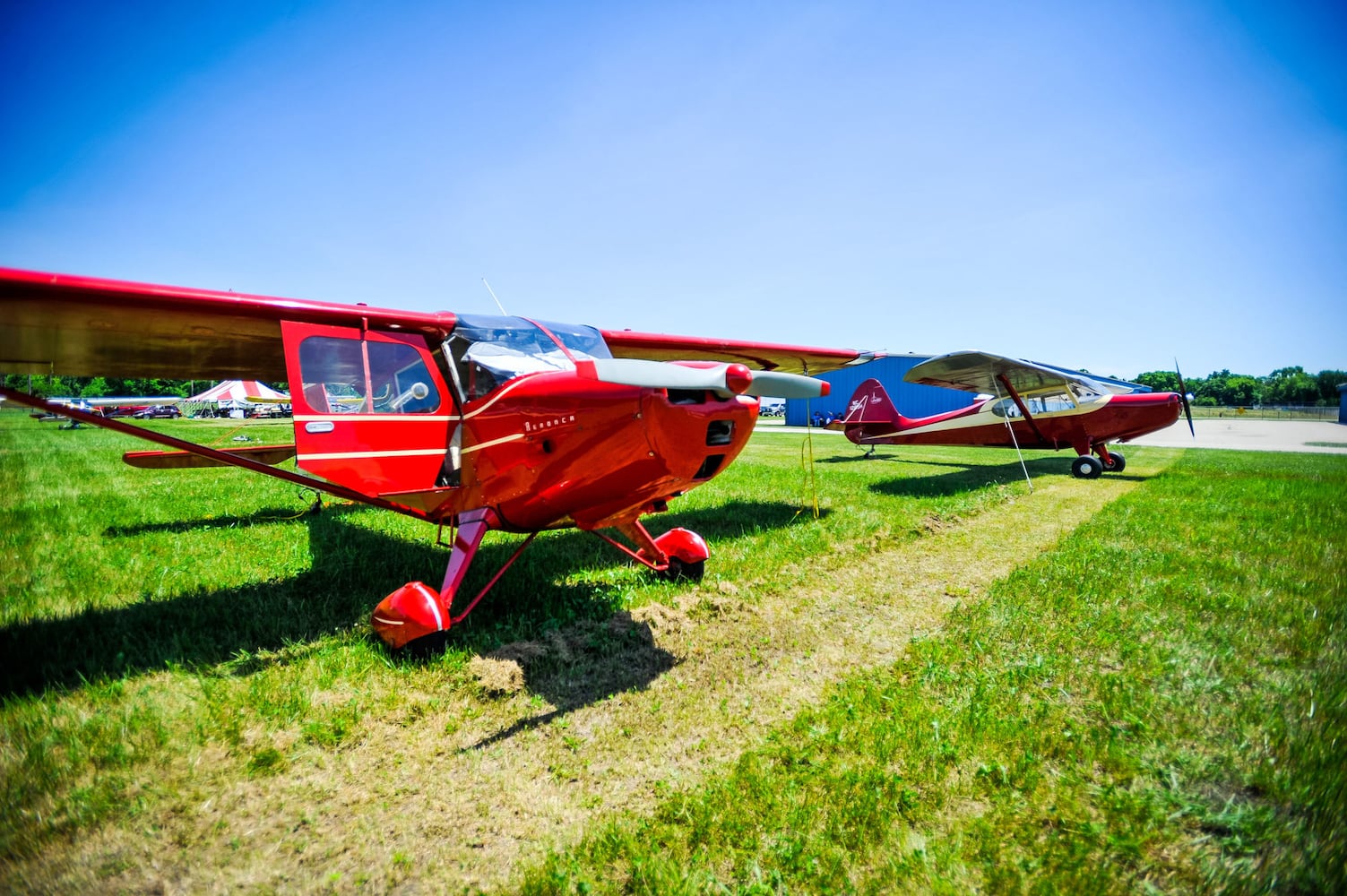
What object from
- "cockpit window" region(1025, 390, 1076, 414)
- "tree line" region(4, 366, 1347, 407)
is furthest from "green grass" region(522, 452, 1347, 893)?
"tree line" region(4, 366, 1347, 407)

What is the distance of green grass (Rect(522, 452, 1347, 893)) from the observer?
6.45ft

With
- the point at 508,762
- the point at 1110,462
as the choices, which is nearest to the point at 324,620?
the point at 508,762

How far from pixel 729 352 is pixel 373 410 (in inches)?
194

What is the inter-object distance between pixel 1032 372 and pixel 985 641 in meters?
11.2

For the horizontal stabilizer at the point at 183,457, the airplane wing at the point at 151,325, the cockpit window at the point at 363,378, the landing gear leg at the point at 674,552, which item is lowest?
the landing gear leg at the point at 674,552

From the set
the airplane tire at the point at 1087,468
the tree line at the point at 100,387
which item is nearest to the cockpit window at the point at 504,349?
the tree line at the point at 100,387

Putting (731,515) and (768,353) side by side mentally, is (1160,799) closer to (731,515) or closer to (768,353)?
(731,515)

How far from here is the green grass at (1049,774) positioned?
6.45 feet

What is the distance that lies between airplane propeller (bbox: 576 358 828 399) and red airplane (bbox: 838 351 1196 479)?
32.4 ft

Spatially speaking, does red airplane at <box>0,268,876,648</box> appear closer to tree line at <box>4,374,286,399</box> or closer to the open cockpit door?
the open cockpit door

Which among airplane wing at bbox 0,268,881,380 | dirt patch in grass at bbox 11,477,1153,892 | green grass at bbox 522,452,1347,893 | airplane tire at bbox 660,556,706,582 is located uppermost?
airplane wing at bbox 0,268,881,380

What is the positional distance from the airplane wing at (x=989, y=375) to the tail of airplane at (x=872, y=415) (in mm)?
2209

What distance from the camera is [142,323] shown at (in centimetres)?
421

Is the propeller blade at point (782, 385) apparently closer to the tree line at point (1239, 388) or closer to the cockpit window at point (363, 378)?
the cockpit window at point (363, 378)
